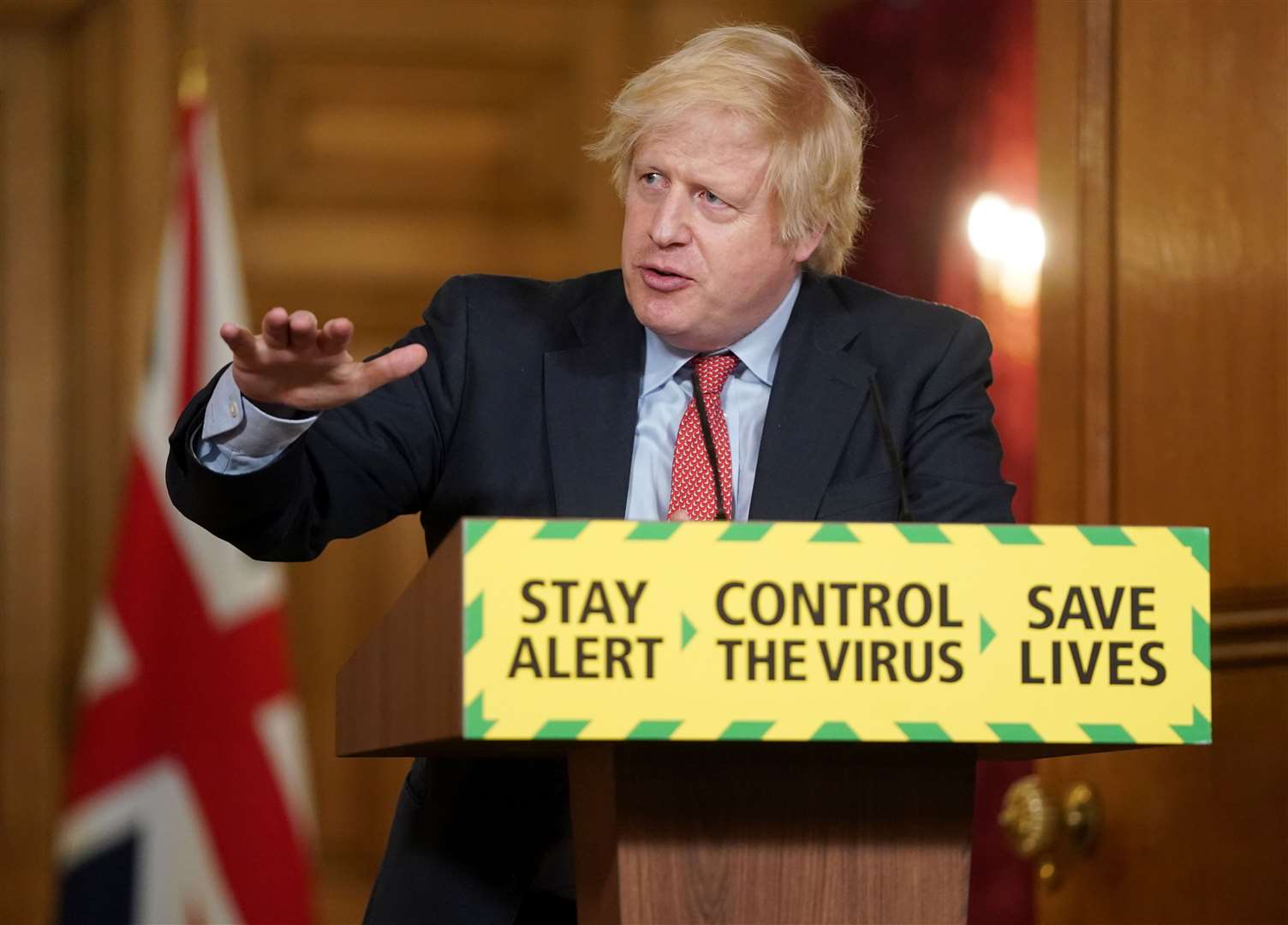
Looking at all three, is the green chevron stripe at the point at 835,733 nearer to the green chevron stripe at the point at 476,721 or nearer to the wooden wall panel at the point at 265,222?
the green chevron stripe at the point at 476,721

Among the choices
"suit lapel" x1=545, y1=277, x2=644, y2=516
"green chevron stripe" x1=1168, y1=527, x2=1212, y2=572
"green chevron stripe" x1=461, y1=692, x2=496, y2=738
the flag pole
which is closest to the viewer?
"green chevron stripe" x1=461, y1=692, x2=496, y2=738

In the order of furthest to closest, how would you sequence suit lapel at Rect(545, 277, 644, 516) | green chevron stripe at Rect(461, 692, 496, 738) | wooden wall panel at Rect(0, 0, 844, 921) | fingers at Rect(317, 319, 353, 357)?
wooden wall panel at Rect(0, 0, 844, 921)
suit lapel at Rect(545, 277, 644, 516)
fingers at Rect(317, 319, 353, 357)
green chevron stripe at Rect(461, 692, 496, 738)

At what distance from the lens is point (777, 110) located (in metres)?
1.77

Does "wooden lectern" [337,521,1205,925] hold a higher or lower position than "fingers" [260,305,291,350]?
lower

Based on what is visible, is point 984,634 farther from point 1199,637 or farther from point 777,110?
point 777,110

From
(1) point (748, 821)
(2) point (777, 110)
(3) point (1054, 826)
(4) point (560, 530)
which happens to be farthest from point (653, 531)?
(3) point (1054, 826)

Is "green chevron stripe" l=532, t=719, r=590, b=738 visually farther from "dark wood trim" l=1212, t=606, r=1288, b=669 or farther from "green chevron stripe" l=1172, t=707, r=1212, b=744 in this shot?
"dark wood trim" l=1212, t=606, r=1288, b=669

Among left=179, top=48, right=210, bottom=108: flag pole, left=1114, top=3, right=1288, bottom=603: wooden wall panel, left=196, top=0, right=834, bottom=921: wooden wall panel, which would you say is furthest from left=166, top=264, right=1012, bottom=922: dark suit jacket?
left=196, top=0, right=834, bottom=921: wooden wall panel

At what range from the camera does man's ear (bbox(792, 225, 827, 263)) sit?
5.96 ft

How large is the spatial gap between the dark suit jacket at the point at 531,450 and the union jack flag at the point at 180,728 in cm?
144

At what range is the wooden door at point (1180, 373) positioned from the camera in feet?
5.78

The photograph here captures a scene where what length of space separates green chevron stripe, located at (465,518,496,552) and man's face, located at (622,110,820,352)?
73cm

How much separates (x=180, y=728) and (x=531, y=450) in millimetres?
1679

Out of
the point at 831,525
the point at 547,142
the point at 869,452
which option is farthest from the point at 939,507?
the point at 547,142
